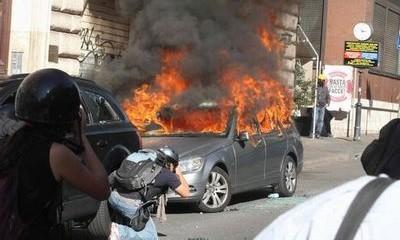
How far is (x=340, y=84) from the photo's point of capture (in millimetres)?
24719

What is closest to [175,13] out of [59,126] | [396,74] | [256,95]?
[256,95]

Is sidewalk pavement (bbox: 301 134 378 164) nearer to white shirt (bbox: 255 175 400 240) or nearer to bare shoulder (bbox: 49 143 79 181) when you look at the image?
bare shoulder (bbox: 49 143 79 181)

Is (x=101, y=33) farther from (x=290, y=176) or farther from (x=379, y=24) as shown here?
(x=379, y=24)

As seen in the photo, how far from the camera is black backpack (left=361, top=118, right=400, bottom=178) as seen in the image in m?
3.50

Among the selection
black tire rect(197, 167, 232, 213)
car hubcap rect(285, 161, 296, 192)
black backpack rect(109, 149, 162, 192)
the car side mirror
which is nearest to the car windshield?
the car side mirror

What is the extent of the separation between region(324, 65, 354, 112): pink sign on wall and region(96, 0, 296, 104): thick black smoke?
Answer: 38.3 feet

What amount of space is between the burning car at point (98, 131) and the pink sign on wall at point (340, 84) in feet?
56.6

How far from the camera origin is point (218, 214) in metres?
9.87

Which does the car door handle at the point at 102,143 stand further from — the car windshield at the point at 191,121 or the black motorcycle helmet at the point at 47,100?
the black motorcycle helmet at the point at 47,100

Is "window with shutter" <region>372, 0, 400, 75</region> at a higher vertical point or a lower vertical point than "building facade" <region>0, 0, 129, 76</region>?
higher

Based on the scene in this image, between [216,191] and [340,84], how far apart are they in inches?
613

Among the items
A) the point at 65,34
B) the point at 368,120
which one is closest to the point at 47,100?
the point at 65,34

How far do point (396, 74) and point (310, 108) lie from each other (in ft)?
28.4

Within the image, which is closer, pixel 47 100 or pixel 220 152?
pixel 47 100
